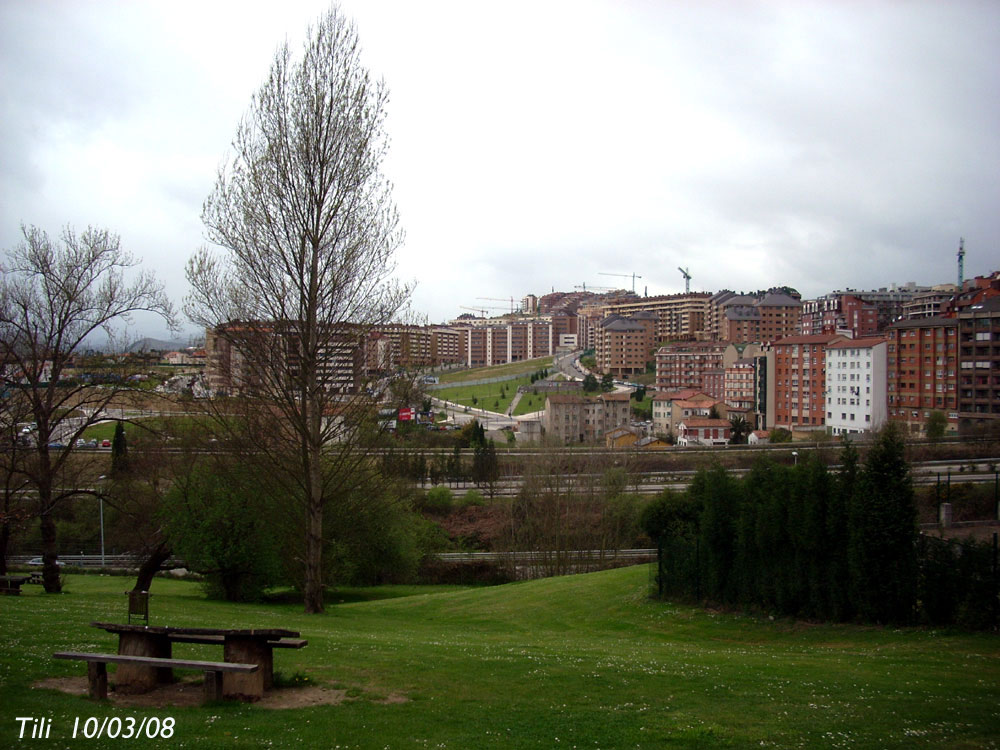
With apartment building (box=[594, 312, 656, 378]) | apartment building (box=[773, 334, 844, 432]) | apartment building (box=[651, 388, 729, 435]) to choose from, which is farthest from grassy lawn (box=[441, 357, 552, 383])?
apartment building (box=[773, 334, 844, 432])

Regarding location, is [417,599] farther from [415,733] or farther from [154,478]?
[415,733]

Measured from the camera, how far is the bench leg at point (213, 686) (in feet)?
23.3

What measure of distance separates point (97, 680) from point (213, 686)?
113 centimetres

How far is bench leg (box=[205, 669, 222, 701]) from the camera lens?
7109 mm

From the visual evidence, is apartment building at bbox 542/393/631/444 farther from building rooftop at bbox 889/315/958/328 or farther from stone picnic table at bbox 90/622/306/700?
stone picnic table at bbox 90/622/306/700

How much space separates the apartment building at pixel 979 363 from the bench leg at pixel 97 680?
67339 millimetres

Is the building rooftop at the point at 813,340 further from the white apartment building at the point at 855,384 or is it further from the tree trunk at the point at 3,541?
the tree trunk at the point at 3,541

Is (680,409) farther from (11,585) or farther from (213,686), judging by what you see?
(213,686)

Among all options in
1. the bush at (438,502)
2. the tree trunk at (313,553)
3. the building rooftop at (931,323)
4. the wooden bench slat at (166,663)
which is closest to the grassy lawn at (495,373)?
the building rooftop at (931,323)

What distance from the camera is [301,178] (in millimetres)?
15883

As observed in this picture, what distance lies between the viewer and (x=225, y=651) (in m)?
7.52

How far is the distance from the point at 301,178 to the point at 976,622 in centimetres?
1588

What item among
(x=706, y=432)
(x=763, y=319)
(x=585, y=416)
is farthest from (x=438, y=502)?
(x=763, y=319)

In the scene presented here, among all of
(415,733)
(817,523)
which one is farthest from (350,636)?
(817,523)
